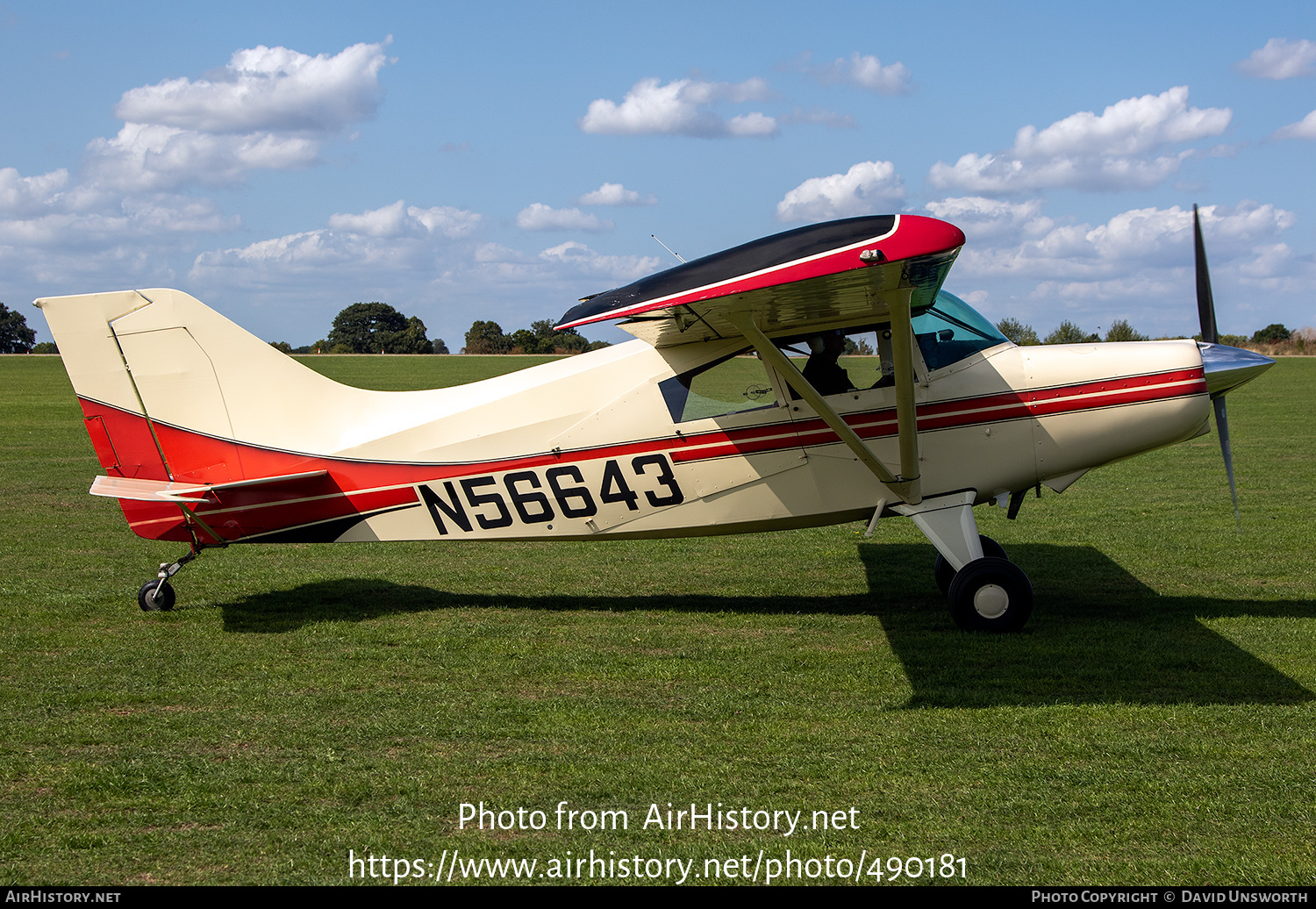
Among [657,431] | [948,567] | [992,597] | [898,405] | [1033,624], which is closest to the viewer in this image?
[898,405]

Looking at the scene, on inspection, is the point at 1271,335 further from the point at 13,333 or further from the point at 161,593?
the point at 13,333

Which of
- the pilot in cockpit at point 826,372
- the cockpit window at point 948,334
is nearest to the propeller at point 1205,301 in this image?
the cockpit window at point 948,334

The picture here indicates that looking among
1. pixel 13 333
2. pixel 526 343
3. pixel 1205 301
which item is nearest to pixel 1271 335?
pixel 526 343

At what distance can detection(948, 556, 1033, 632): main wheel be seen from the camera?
22.8 feet

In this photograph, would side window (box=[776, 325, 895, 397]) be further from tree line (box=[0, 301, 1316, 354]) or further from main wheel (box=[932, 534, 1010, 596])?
tree line (box=[0, 301, 1316, 354])

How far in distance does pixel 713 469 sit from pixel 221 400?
400cm

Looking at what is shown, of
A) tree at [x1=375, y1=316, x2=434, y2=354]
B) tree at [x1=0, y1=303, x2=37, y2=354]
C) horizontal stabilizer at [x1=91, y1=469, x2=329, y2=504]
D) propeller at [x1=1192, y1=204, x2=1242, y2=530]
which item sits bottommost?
propeller at [x1=1192, y1=204, x2=1242, y2=530]

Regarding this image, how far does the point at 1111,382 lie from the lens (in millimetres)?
7289

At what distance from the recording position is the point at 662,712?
5.57m

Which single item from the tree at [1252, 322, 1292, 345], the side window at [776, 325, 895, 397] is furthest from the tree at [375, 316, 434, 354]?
the side window at [776, 325, 895, 397]

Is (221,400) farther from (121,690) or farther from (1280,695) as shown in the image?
(1280,695)

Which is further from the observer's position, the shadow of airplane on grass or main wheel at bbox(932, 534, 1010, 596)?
main wheel at bbox(932, 534, 1010, 596)

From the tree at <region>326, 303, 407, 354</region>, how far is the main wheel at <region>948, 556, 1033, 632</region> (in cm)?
7959

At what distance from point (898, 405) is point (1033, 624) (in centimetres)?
207
